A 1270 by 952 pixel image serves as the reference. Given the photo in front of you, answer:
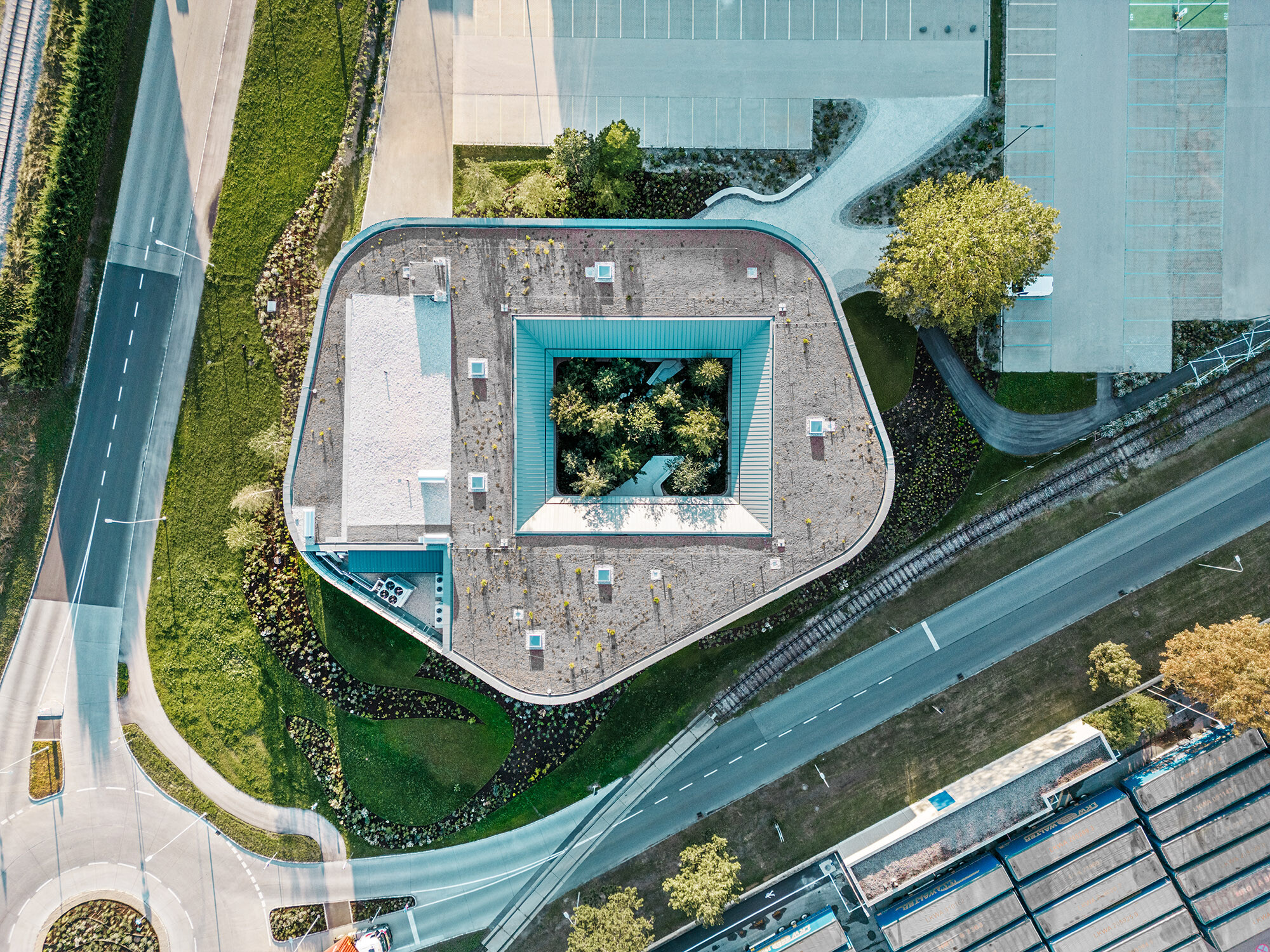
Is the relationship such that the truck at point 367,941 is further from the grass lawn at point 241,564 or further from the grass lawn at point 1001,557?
the grass lawn at point 1001,557

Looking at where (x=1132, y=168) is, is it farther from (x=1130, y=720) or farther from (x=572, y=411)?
(x=572, y=411)

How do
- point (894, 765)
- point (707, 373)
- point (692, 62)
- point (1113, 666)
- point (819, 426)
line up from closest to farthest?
1. point (819, 426)
2. point (707, 373)
3. point (1113, 666)
4. point (692, 62)
5. point (894, 765)

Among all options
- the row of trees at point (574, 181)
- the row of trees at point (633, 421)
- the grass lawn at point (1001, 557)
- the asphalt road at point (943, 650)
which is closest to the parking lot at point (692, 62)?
the row of trees at point (574, 181)

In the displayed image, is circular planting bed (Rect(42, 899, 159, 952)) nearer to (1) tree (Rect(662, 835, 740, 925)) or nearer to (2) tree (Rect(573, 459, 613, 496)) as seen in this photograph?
(1) tree (Rect(662, 835, 740, 925))

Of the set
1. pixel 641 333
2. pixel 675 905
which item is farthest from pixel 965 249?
pixel 675 905

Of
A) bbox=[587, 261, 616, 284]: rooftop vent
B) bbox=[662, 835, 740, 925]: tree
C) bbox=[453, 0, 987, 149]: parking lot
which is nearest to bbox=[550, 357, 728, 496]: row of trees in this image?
bbox=[587, 261, 616, 284]: rooftop vent

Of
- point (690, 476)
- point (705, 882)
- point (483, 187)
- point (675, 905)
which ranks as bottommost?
point (675, 905)
